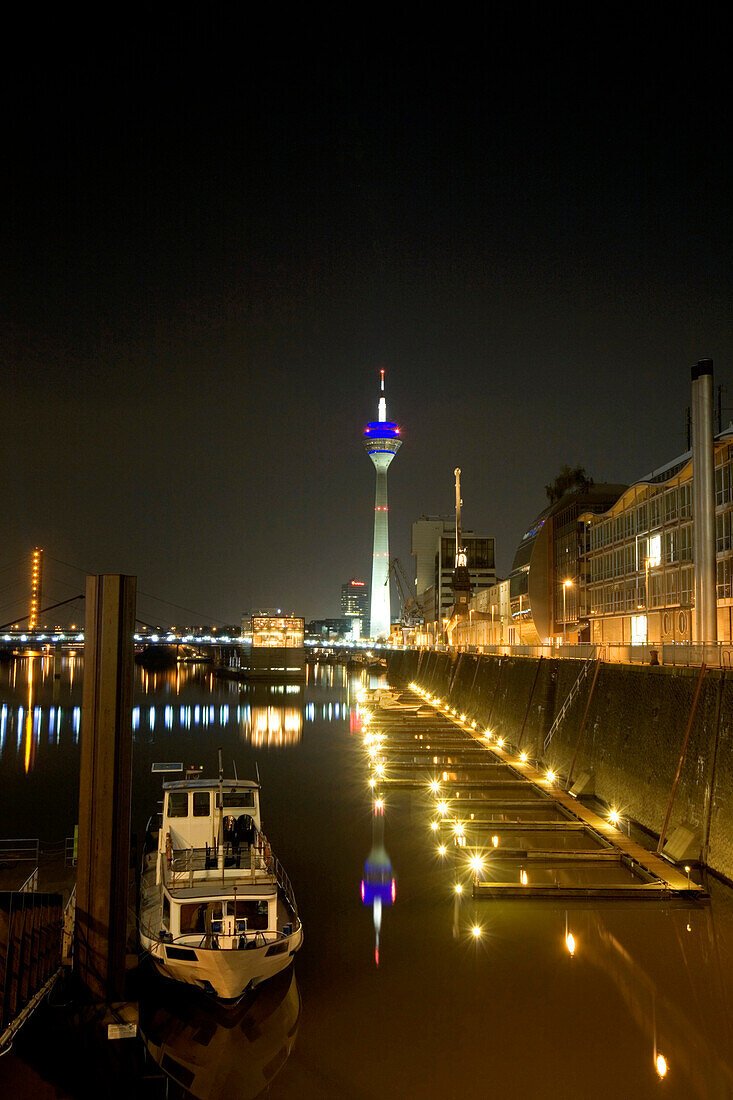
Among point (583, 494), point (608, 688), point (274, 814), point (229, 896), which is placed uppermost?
point (583, 494)

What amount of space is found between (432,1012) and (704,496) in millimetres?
28438

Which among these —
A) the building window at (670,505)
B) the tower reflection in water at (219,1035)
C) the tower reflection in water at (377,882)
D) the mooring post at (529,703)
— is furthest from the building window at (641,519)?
the tower reflection in water at (219,1035)

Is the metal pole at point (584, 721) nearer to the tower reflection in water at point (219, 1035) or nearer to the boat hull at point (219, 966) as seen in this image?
the tower reflection in water at point (219, 1035)

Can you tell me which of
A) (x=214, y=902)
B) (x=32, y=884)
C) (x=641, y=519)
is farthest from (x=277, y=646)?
(x=214, y=902)

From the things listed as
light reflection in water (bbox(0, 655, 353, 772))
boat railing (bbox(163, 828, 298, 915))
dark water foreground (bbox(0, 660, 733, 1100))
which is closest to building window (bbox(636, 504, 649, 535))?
light reflection in water (bbox(0, 655, 353, 772))

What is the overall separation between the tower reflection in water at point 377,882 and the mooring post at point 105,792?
6.96 metres

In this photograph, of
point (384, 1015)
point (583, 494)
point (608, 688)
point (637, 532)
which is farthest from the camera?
point (583, 494)

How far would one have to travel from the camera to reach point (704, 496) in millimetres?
39375

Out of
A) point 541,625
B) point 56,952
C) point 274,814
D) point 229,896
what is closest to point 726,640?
point 274,814

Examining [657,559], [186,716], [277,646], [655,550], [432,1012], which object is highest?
[655,550]

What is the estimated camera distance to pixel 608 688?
3422 centimetres

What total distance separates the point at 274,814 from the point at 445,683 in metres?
51.0

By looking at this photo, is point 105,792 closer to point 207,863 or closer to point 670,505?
point 207,863

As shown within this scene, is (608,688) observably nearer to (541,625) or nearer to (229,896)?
(229,896)
